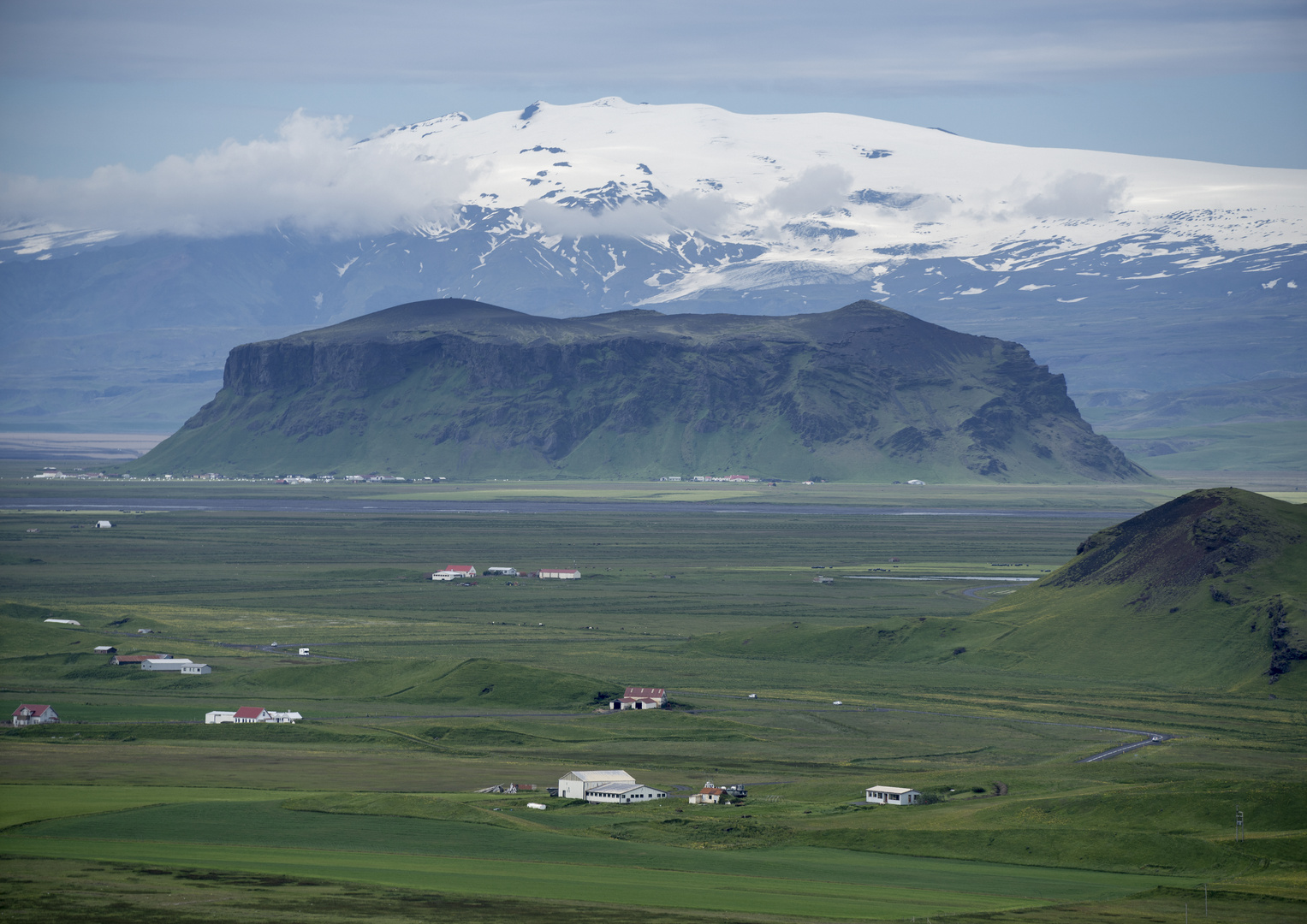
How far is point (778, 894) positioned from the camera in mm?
69125

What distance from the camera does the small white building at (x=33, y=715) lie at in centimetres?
10831

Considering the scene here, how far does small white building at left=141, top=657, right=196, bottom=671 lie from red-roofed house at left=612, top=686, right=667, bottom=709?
36333 millimetres

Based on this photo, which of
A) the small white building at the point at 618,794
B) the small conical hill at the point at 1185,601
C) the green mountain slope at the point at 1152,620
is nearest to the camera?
the small white building at the point at 618,794

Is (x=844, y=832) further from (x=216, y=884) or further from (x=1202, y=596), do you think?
(x=1202, y=596)

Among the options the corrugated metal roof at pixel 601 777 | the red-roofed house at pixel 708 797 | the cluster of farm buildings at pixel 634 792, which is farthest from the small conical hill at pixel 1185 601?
the corrugated metal roof at pixel 601 777

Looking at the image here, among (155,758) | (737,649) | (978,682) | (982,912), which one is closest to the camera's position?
(982,912)

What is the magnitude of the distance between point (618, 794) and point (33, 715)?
44158 mm

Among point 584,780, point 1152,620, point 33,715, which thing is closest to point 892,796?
point 584,780

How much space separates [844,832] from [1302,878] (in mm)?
20924

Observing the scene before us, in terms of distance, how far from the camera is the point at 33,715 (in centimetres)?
10888

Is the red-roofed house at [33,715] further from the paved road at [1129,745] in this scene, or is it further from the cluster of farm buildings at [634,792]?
the paved road at [1129,745]

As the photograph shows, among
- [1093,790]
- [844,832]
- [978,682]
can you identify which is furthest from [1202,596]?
[844,832]

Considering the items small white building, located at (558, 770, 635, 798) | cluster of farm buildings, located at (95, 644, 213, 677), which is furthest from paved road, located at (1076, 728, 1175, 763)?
cluster of farm buildings, located at (95, 644, 213, 677)

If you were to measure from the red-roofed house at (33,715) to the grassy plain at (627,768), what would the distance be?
2.43 meters
